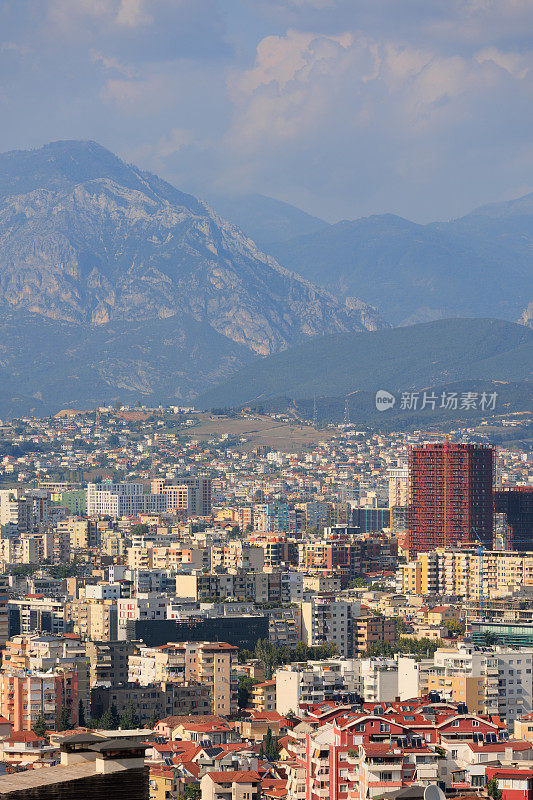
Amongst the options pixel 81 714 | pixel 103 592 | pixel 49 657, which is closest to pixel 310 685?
pixel 81 714

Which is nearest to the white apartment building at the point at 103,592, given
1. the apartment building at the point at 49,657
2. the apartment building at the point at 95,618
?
the apartment building at the point at 95,618

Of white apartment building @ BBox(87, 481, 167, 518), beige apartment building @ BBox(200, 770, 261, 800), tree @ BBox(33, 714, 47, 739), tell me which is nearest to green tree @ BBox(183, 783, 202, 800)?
beige apartment building @ BBox(200, 770, 261, 800)

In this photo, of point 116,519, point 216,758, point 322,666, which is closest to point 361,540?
point 116,519

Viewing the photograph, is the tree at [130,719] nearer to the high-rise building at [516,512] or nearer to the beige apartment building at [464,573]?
the beige apartment building at [464,573]

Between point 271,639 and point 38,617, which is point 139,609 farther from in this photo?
point 271,639

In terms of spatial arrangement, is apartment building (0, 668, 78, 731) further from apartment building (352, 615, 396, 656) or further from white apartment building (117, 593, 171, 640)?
apartment building (352, 615, 396, 656)
